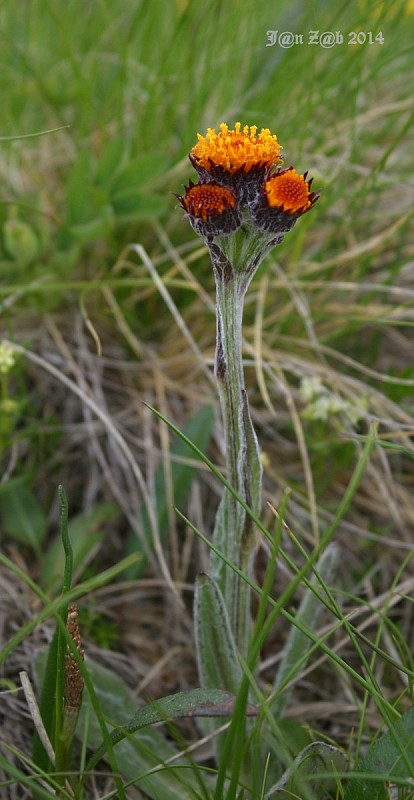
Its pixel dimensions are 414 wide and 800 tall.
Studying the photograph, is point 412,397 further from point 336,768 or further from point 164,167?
point 336,768

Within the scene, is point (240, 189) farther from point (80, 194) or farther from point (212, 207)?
point (80, 194)

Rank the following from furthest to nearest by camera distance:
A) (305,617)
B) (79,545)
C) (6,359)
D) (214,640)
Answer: (79,545) → (6,359) → (305,617) → (214,640)

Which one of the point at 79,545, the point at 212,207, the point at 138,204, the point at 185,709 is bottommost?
the point at 185,709

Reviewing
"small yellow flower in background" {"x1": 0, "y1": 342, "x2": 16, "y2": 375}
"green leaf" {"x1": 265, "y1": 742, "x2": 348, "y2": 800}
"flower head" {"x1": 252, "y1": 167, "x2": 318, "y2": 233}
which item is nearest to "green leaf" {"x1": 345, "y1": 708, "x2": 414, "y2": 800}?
"green leaf" {"x1": 265, "y1": 742, "x2": 348, "y2": 800}

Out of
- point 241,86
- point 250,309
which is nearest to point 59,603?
point 250,309

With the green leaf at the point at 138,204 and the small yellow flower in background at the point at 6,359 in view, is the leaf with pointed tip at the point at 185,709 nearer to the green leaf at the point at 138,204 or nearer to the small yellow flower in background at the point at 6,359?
the small yellow flower in background at the point at 6,359

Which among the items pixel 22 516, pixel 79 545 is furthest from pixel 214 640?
pixel 22 516

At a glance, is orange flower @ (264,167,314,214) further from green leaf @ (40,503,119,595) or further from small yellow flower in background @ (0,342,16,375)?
green leaf @ (40,503,119,595)
